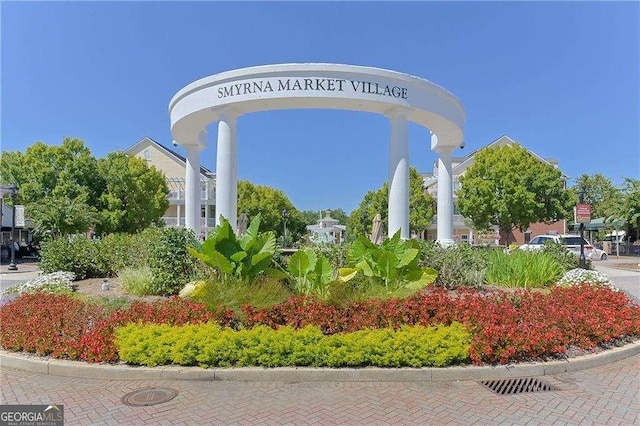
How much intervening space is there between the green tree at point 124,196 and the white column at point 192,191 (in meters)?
15.3

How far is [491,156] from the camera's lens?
3294 centimetres

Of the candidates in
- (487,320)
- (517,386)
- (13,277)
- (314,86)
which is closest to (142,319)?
(487,320)

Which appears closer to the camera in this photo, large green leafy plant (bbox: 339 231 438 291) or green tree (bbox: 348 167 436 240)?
large green leafy plant (bbox: 339 231 438 291)

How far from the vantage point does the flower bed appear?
531cm

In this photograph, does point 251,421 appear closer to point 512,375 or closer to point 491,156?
point 512,375

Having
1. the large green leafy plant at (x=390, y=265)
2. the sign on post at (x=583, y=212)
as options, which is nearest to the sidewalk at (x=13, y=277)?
the large green leafy plant at (x=390, y=265)

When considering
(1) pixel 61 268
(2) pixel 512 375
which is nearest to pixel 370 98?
(2) pixel 512 375

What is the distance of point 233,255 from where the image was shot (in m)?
7.98

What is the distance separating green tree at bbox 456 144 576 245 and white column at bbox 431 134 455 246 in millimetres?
19406

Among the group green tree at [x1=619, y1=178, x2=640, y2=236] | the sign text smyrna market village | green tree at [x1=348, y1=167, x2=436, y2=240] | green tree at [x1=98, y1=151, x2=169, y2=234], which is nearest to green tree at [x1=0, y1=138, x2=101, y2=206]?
green tree at [x1=98, y1=151, x2=169, y2=234]

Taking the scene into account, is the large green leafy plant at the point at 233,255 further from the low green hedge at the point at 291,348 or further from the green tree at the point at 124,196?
the green tree at the point at 124,196

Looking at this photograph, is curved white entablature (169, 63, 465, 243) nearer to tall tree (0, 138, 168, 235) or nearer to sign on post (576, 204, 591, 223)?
sign on post (576, 204, 591, 223)

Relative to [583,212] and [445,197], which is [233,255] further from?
[583,212]

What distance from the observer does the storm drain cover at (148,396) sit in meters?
4.30
